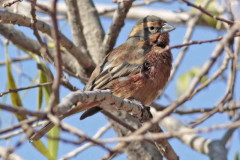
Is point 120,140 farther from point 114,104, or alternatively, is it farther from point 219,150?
point 219,150

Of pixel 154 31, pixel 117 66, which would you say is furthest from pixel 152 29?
pixel 117 66

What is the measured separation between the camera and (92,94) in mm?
3094

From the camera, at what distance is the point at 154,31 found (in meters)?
5.84

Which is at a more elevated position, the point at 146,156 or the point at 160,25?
the point at 160,25

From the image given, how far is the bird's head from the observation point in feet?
18.9

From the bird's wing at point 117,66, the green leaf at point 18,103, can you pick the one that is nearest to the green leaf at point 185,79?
the bird's wing at point 117,66

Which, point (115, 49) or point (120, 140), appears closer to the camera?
point (120, 140)

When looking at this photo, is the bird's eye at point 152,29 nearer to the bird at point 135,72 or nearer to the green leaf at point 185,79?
the bird at point 135,72

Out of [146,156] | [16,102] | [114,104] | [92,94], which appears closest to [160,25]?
[146,156]

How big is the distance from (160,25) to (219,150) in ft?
5.23

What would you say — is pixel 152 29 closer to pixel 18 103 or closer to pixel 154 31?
pixel 154 31

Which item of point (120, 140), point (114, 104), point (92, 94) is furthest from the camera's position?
point (114, 104)

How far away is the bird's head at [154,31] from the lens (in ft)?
18.9

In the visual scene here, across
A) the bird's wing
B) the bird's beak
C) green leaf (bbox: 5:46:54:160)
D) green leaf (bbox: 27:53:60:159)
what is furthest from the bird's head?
green leaf (bbox: 5:46:54:160)
